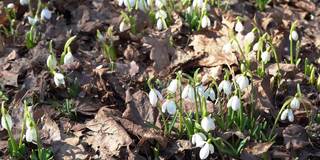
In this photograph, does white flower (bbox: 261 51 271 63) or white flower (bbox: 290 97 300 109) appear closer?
white flower (bbox: 290 97 300 109)

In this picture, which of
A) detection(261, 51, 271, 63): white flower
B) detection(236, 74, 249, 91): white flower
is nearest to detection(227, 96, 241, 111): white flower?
detection(236, 74, 249, 91): white flower

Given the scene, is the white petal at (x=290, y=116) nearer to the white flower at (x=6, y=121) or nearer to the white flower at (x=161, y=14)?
the white flower at (x=161, y=14)

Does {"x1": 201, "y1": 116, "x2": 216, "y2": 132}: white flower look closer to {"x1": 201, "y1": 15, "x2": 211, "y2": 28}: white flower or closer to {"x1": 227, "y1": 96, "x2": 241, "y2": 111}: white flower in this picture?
{"x1": 227, "y1": 96, "x2": 241, "y2": 111}: white flower

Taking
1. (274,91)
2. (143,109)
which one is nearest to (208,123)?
(143,109)

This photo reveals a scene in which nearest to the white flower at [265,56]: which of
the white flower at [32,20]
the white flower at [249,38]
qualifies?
the white flower at [249,38]

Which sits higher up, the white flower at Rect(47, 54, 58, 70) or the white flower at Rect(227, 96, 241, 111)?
the white flower at Rect(47, 54, 58, 70)

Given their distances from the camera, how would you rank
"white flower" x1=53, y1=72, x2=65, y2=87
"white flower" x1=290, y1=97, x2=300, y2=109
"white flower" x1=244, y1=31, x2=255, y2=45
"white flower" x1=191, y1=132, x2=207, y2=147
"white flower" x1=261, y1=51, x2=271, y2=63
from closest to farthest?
"white flower" x1=191, y1=132, x2=207, y2=147
"white flower" x1=290, y1=97, x2=300, y2=109
"white flower" x1=53, y1=72, x2=65, y2=87
"white flower" x1=261, y1=51, x2=271, y2=63
"white flower" x1=244, y1=31, x2=255, y2=45

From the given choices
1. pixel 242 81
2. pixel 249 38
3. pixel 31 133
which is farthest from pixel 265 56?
pixel 31 133

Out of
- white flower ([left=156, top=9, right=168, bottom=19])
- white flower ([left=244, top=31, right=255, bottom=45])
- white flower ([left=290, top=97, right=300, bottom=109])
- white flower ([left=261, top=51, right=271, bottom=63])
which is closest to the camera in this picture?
white flower ([left=290, top=97, right=300, bottom=109])

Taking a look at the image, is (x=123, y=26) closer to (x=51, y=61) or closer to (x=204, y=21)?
(x=204, y=21)

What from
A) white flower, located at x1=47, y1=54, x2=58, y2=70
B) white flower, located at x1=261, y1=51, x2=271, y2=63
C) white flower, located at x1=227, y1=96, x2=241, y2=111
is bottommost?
white flower, located at x1=227, y1=96, x2=241, y2=111

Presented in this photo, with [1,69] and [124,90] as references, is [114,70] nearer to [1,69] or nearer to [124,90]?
[124,90]

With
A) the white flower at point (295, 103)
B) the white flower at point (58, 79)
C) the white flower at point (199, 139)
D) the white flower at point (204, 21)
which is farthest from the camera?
the white flower at point (204, 21)

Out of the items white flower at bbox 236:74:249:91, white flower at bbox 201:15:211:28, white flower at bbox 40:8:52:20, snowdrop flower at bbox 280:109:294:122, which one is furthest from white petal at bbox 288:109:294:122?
white flower at bbox 40:8:52:20
